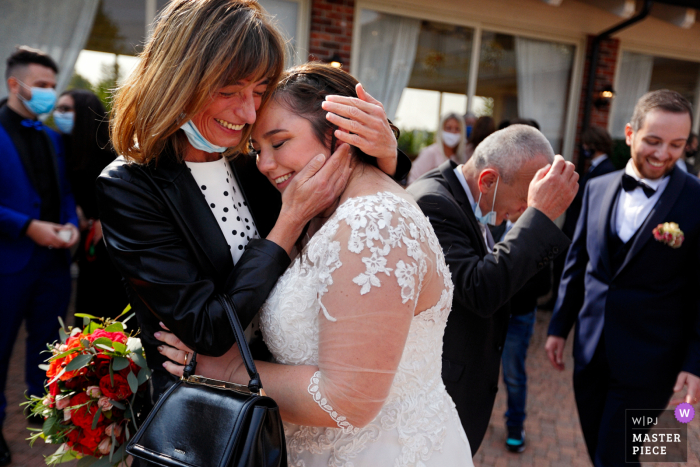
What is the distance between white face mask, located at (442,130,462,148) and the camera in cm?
680

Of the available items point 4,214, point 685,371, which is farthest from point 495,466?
point 4,214

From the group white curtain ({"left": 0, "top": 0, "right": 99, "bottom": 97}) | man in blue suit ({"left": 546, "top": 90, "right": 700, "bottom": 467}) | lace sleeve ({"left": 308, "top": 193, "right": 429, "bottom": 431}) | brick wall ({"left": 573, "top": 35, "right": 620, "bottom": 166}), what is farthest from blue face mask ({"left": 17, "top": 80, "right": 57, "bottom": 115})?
brick wall ({"left": 573, "top": 35, "right": 620, "bottom": 166})

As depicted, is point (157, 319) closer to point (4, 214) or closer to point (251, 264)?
point (251, 264)

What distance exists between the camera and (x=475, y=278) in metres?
2.19

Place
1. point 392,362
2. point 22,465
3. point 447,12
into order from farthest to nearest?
point 447,12, point 22,465, point 392,362

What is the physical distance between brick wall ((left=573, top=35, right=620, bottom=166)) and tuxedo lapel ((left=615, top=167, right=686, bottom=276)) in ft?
19.8

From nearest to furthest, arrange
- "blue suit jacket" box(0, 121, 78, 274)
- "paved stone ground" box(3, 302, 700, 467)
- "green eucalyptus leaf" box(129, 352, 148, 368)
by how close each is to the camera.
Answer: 1. "green eucalyptus leaf" box(129, 352, 148, 368)
2. "blue suit jacket" box(0, 121, 78, 274)
3. "paved stone ground" box(3, 302, 700, 467)

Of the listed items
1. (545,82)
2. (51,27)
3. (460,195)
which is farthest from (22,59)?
(545,82)

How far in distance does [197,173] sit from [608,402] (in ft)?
8.49

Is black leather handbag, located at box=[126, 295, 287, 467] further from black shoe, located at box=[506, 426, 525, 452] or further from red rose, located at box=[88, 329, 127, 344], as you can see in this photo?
black shoe, located at box=[506, 426, 525, 452]

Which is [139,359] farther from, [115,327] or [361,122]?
[361,122]

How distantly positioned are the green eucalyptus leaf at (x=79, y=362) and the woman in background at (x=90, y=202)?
9.20ft

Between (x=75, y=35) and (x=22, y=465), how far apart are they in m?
4.90

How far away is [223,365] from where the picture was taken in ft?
5.25
